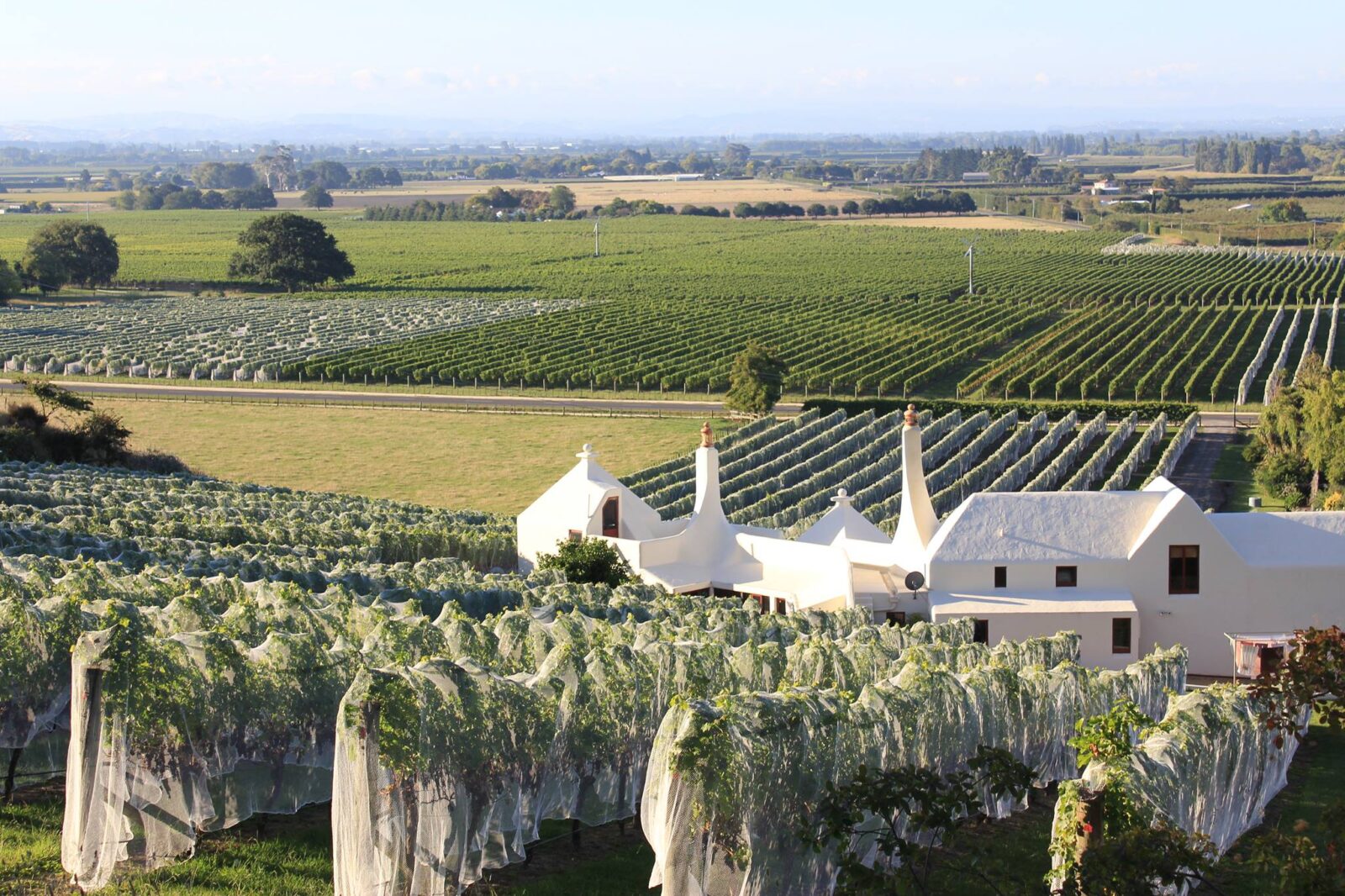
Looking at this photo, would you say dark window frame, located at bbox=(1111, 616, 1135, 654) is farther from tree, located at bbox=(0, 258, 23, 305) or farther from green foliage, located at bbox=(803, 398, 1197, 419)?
tree, located at bbox=(0, 258, 23, 305)

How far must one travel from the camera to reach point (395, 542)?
33.0 m

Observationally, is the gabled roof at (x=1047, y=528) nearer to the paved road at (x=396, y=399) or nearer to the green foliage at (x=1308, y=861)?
the green foliage at (x=1308, y=861)

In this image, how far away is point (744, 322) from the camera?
86688 millimetres

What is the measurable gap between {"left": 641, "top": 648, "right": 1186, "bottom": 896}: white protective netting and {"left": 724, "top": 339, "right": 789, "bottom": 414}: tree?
1601 inches

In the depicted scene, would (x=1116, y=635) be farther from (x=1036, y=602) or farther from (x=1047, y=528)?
(x=1047, y=528)

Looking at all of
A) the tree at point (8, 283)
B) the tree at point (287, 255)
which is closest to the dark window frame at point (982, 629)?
the tree at point (8, 283)

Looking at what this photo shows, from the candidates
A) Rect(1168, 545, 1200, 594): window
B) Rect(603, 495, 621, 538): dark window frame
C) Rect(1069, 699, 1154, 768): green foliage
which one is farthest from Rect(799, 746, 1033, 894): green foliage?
Rect(603, 495, 621, 538): dark window frame

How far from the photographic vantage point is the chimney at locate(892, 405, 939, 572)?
2675cm

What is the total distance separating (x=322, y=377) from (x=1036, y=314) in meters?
40.8

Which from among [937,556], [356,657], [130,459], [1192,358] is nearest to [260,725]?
[356,657]

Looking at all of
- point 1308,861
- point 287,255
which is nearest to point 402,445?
point 1308,861

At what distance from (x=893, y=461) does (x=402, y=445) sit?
55.4 ft

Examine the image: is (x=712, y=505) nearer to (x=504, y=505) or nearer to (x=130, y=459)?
(x=504, y=505)

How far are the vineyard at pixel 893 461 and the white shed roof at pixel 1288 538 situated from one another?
1023cm
